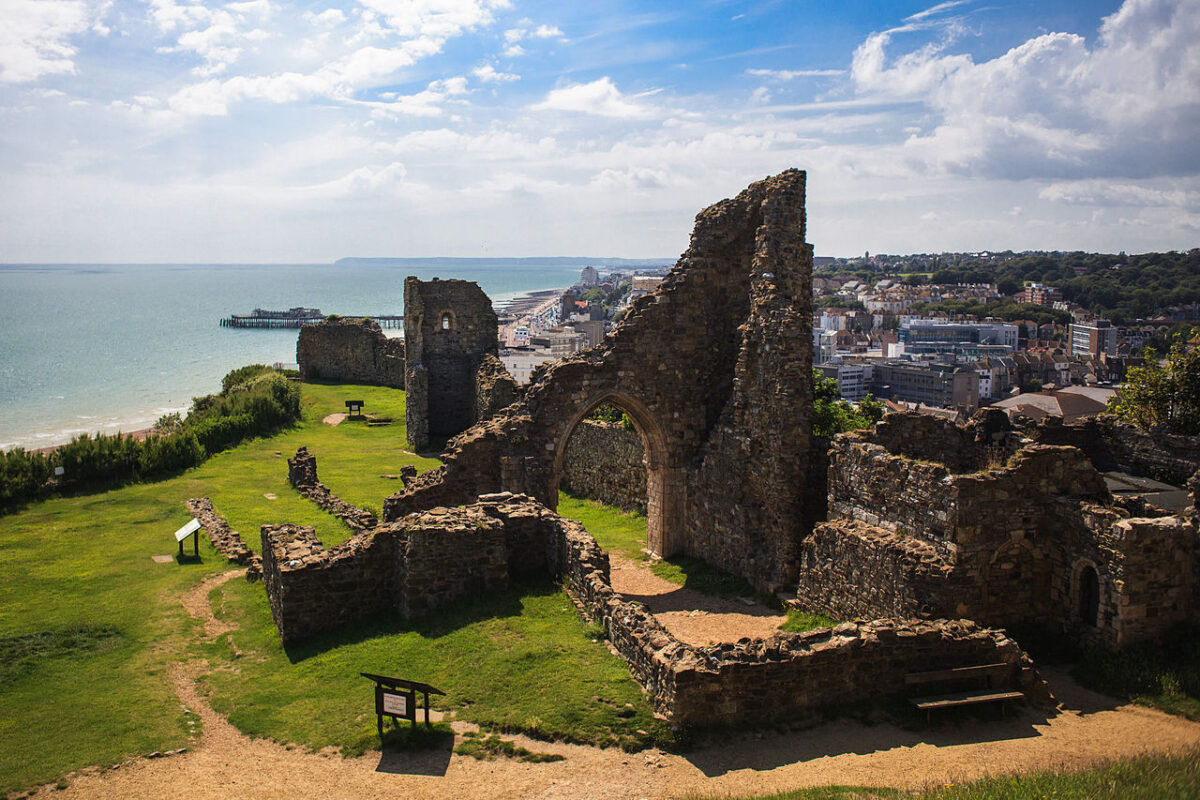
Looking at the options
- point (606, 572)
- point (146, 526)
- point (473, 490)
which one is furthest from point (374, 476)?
point (606, 572)

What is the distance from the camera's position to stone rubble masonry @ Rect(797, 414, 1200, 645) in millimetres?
11344

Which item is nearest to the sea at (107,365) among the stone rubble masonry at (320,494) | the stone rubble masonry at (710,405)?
the stone rubble masonry at (320,494)

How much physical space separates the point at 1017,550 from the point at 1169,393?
41.3 ft

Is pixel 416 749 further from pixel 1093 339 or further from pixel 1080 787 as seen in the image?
pixel 1093 339

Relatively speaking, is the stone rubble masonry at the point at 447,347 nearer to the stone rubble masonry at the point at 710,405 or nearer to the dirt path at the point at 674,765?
the stone rubble masonry at the point at 710,405

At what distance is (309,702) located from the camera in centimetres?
1095

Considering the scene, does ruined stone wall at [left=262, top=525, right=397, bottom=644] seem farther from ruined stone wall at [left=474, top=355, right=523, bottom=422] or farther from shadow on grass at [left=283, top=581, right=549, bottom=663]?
ruined stone wall at [left=474, top=355, right=523, bottom=422]

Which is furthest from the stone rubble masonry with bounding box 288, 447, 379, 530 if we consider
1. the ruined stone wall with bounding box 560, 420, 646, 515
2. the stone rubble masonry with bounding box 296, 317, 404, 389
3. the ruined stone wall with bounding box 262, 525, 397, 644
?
the stone rubble masonry with bounding box 296, 317, 404, 389

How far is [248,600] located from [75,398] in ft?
206

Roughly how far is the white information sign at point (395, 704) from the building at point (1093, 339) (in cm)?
9839

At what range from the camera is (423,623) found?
12.8 m

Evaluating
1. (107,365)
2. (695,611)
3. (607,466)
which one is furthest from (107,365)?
(695,611)

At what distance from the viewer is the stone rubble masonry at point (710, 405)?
16766 mm

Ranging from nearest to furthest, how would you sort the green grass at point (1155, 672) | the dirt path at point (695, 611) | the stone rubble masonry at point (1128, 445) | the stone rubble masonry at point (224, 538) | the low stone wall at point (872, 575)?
1. the green grass at point (1155, 672)
2. the low stone wall at point (872, 575)
3. the dirt path at point (695, 611)
4. the stone rubble masonry at point (1128, 445)
5. the stone rubble masonry at point (224, 538)
